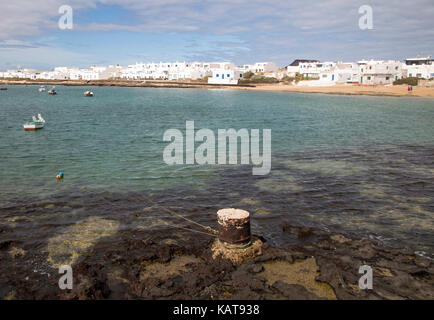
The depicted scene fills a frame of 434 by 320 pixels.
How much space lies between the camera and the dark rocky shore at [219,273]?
8203mm

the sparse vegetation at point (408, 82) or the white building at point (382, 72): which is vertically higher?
the white building at point (382, 72)

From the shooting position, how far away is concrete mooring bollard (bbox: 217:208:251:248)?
9609 mm

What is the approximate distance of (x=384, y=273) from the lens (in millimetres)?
9133

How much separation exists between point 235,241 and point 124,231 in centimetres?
432

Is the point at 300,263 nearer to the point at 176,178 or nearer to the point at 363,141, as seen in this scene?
the point at 176,178

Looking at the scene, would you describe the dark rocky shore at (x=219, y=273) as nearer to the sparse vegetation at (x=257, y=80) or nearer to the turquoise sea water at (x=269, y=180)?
the turquoise sea water at (x=269, y=180)

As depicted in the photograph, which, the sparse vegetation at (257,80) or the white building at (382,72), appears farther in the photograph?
the sparse vegetation at (257,80)
